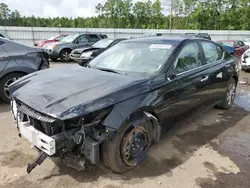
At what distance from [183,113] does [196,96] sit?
1.30 feet

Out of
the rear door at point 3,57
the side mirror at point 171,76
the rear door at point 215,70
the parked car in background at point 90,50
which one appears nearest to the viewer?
the side mirror at point 171,76

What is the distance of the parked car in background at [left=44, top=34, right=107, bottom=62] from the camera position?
1224 centimetres

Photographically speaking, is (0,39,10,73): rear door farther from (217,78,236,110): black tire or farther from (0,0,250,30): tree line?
(0,0,250,30): tree line

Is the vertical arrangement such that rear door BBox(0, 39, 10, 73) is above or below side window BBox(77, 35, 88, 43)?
below

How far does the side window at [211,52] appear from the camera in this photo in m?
4.05

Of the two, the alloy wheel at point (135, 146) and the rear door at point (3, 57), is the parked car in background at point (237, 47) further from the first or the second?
the alloy wheel at point (135, 146)

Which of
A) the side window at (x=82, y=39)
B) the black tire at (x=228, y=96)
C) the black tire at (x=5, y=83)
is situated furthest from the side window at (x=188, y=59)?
the side window at (x=82, y=39)

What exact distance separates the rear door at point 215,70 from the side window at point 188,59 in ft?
0.93

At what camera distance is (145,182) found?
8.34ft

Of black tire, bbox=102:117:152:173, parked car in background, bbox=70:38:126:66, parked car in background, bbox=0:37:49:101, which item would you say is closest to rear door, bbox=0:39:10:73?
parked car in background, bbox=0:37:49:101

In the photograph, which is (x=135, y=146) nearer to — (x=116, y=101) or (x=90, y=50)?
(x=116, y=101)

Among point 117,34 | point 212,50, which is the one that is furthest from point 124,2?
point 212,50

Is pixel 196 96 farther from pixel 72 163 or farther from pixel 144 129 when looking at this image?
pixel 72 163

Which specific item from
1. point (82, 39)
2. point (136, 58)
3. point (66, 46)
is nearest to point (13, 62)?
point (136, 58)
